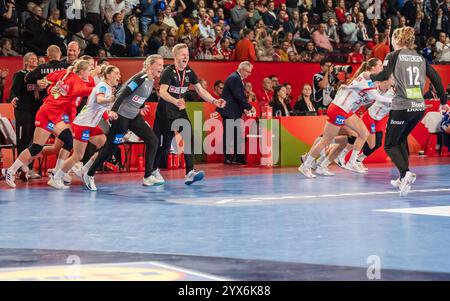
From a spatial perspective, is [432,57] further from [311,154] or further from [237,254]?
[237,254]

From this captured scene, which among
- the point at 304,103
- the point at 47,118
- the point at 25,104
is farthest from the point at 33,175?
the point at 304,103

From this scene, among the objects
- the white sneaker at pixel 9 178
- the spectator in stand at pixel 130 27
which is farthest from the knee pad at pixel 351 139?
the spectator in stand at pixel 130 27

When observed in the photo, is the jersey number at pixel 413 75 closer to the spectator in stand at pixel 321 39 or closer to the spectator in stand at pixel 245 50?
the spectator in stand at pixel 245 50

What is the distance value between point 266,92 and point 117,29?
340cm

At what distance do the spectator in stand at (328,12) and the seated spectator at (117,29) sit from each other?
269 inches

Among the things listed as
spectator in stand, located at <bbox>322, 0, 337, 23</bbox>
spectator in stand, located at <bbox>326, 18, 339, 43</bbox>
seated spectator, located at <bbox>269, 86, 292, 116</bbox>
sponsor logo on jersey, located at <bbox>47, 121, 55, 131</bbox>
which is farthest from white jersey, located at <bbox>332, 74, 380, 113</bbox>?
spectator in stand, located at <bbox>322, 0, 337, 23</bbox>

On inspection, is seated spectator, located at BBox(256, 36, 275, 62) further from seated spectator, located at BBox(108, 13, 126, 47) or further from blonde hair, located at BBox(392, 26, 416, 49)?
blonde hair, located at BBox(392, 26, 416, 49)

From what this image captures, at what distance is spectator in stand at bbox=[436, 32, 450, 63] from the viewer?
2520 cm

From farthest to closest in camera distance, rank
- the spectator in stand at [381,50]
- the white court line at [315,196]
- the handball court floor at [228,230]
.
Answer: the spectator in stand at [381,50], the white court line at [315,196], the handball court floor at [228,230]

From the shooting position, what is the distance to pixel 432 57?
998 inches

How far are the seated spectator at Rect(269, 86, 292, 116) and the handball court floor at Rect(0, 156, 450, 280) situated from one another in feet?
13.6

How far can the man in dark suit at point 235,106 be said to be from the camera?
1836 cm
